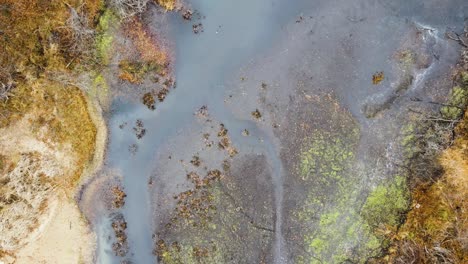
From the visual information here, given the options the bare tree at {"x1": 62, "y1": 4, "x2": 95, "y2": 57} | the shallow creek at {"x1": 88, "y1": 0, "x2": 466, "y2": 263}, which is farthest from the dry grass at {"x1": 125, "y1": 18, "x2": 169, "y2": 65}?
the bare tree at {"x1": 62, "y1": 4, "x2": 95, "y2": 57}

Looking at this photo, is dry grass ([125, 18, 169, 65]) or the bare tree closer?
the bare tree

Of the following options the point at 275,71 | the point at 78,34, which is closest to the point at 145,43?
the point at 78,34

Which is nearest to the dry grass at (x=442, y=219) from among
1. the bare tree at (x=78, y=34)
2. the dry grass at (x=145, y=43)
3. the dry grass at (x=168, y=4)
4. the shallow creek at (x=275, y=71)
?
the shallow creek at (x=275, y=71)

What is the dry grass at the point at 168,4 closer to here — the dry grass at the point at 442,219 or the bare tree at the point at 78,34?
the bare tree at the point at 78,34

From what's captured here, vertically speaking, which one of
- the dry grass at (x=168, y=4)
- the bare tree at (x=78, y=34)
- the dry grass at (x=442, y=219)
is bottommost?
the dry grass at (x=442, y=219)

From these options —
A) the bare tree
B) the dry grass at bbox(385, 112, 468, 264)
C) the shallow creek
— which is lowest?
the dry grass at bbox(385, 112, 468, 264)

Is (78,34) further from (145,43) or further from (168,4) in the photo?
(168,4)

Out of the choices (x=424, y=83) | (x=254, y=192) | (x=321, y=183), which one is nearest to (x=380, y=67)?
(x=424, y=83)

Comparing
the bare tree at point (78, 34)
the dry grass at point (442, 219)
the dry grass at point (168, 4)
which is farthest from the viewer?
the dry grass at point (168, 4)

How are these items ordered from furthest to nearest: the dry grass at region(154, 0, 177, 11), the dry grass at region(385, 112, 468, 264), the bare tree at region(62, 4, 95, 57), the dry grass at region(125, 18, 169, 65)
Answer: the dry grass at region(125, 18, 169, 65) → the dry grass at region(154, 0, 177, 11) → the bare tree at region(62, 4, 95, 57) → the dry grass at region(385, 112, 468, 264)

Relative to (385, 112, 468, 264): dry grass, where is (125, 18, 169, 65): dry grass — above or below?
above

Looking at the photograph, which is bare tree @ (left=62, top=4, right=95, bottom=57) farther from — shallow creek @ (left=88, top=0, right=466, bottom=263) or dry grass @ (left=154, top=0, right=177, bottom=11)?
dry grass @ (left=154, top=0, right=177, bottom=11)
